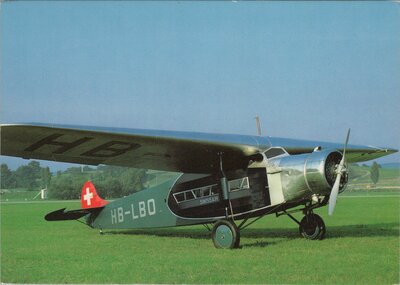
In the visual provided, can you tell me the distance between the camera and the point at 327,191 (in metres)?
9.70

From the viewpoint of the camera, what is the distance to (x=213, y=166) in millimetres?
11438

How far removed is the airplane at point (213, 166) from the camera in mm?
9273

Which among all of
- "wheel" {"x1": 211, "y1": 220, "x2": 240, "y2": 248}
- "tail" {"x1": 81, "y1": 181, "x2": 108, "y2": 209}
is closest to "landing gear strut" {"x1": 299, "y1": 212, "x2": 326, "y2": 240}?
"wheel" {"x1": 211, "y1": 220, "x2": 240, "y2": 248}

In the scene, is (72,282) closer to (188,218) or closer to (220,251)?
(220,251)

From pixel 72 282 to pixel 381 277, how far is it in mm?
4467

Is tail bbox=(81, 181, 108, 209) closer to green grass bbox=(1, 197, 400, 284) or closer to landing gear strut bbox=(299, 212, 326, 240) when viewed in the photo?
green grass bbox=(1, 197, 400, 284)

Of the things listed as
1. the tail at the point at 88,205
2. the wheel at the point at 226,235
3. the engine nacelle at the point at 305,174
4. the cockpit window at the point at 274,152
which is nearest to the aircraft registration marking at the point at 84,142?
the wheel at the point at 226,235

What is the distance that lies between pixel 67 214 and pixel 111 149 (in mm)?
4600

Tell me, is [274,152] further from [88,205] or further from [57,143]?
[88,205]

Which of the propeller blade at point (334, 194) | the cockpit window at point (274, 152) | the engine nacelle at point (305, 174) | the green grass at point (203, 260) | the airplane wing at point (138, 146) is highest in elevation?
the airplane wing at point (138, 146)

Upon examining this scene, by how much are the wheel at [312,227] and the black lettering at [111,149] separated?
15.7 ft

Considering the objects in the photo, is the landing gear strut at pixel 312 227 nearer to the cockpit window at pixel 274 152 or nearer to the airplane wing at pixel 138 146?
the airplane wing at pixel 138 146

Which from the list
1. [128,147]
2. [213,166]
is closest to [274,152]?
[213,166]

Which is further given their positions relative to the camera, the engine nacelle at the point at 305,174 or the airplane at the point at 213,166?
the engine nacelle at the point at 305,174
